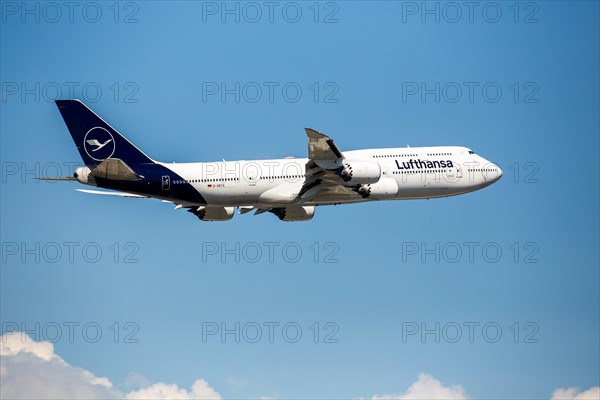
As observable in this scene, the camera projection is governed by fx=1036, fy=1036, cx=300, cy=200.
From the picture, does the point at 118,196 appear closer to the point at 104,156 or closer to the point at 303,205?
the point at 104,156

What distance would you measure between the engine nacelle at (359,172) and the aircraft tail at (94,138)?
47.5 feet

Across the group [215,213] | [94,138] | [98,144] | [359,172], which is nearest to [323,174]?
[359,172]

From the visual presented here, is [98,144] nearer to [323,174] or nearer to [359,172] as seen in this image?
[323,174]

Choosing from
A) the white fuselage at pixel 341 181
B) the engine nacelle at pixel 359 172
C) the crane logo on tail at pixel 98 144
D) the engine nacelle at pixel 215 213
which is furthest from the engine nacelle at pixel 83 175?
the engine nacelle at pixel 359 172

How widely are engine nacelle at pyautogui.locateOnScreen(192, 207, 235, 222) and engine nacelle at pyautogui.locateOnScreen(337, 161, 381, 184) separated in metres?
11.8

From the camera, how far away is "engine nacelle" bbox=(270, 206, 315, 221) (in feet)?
269

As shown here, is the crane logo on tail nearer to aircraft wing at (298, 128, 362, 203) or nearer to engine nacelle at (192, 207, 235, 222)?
engine nacelle at (192, 207, 235, 222)

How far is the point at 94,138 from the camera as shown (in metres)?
76.5

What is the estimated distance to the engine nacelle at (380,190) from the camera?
7838cm

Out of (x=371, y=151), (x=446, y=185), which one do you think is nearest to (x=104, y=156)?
(x=371, y=151)

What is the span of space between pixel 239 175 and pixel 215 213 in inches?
284

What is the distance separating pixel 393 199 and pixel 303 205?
7.06 meters

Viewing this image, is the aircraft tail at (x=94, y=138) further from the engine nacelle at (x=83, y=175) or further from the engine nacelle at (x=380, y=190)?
the engine nacelle at (x=380, y=190)

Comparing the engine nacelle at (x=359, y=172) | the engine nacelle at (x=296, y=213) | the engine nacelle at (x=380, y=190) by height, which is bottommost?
the engine nacelle at (x=296, y=213)
